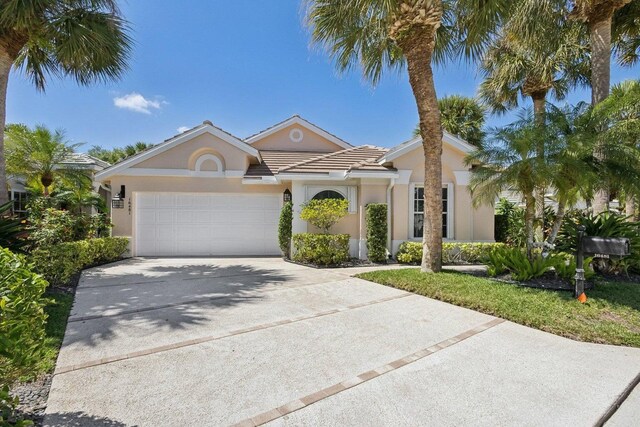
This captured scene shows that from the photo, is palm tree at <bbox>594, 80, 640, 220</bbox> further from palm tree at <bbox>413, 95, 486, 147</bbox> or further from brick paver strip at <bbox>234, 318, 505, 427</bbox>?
palm tree at <bbox>413, 95, 486, 147</bbox>

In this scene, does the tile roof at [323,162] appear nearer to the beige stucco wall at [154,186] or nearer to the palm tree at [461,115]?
the beige stucco wall at [154,186]

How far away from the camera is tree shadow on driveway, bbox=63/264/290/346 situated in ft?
17.4

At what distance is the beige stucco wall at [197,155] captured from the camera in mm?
13562

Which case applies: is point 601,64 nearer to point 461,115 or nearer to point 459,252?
point 459,252

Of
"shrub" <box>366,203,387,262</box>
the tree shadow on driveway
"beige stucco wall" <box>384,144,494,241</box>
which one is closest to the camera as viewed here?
the tree shadow on driveway

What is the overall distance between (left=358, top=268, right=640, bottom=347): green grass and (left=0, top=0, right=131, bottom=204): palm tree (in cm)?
1059

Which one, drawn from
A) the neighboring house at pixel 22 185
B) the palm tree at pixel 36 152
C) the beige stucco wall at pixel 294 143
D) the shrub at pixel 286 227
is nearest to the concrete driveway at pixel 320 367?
the shrub at pixel 286 227

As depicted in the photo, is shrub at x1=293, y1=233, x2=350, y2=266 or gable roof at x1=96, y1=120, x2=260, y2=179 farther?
gable roof at x1=96, y1=120, x2=260, y2=179

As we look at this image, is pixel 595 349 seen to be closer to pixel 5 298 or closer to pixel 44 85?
pixel 5 298

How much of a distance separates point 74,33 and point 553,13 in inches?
570

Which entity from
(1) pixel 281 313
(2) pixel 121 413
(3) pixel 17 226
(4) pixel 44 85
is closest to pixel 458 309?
(1) pixel 281 313

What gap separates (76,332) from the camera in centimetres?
500

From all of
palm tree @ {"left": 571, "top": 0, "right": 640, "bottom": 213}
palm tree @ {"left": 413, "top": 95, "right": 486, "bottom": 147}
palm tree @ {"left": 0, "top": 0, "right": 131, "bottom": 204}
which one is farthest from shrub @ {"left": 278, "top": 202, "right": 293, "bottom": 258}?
palm tree @ {"left": 413, "top": 95, "right": 486, "bottom": 147}

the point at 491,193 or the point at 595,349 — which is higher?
the point at 491,193
